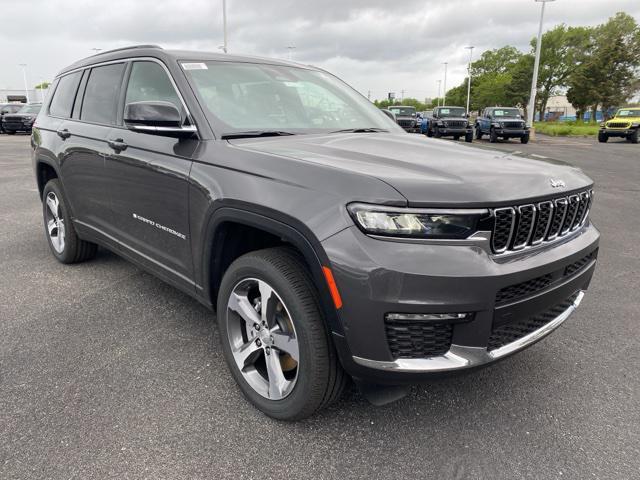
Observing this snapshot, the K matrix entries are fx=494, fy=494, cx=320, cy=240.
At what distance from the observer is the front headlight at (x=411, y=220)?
1.89 metres

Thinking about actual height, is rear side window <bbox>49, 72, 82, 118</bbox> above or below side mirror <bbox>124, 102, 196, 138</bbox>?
above

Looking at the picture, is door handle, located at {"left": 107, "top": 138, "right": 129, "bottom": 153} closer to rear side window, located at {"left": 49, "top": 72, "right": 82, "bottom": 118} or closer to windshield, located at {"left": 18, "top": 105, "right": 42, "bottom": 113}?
rear side window, located at {"left": 49, "top": 72, "right": 82, "bottom": 118}

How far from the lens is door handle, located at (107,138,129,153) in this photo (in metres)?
3.27

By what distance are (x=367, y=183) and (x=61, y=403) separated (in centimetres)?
191

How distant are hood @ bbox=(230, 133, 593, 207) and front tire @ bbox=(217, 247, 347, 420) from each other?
1.77 ft

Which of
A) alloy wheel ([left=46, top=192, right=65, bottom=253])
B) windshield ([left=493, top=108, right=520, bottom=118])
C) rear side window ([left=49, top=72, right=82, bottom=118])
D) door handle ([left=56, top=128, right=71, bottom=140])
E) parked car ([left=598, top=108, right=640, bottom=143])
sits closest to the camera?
door handle ([left=56, top=128, right=71, bottom=140])

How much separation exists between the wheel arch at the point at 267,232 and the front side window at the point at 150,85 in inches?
30.1

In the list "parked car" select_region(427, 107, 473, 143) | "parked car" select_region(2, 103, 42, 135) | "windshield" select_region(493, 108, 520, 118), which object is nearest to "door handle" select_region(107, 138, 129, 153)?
"parked car" select_region(427, 107, 473, 143)

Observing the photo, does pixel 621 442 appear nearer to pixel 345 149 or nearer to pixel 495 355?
pixel 495 355

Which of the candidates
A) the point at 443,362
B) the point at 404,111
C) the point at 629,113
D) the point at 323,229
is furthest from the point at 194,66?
the point at 629,113

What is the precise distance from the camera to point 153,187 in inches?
117

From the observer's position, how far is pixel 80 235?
4.24 m

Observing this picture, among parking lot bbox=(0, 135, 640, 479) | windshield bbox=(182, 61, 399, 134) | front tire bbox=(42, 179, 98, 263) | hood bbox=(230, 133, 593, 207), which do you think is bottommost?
parking lot bbox=(0, 135, 640, 479)

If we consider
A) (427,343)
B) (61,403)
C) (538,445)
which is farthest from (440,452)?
(61,403)
